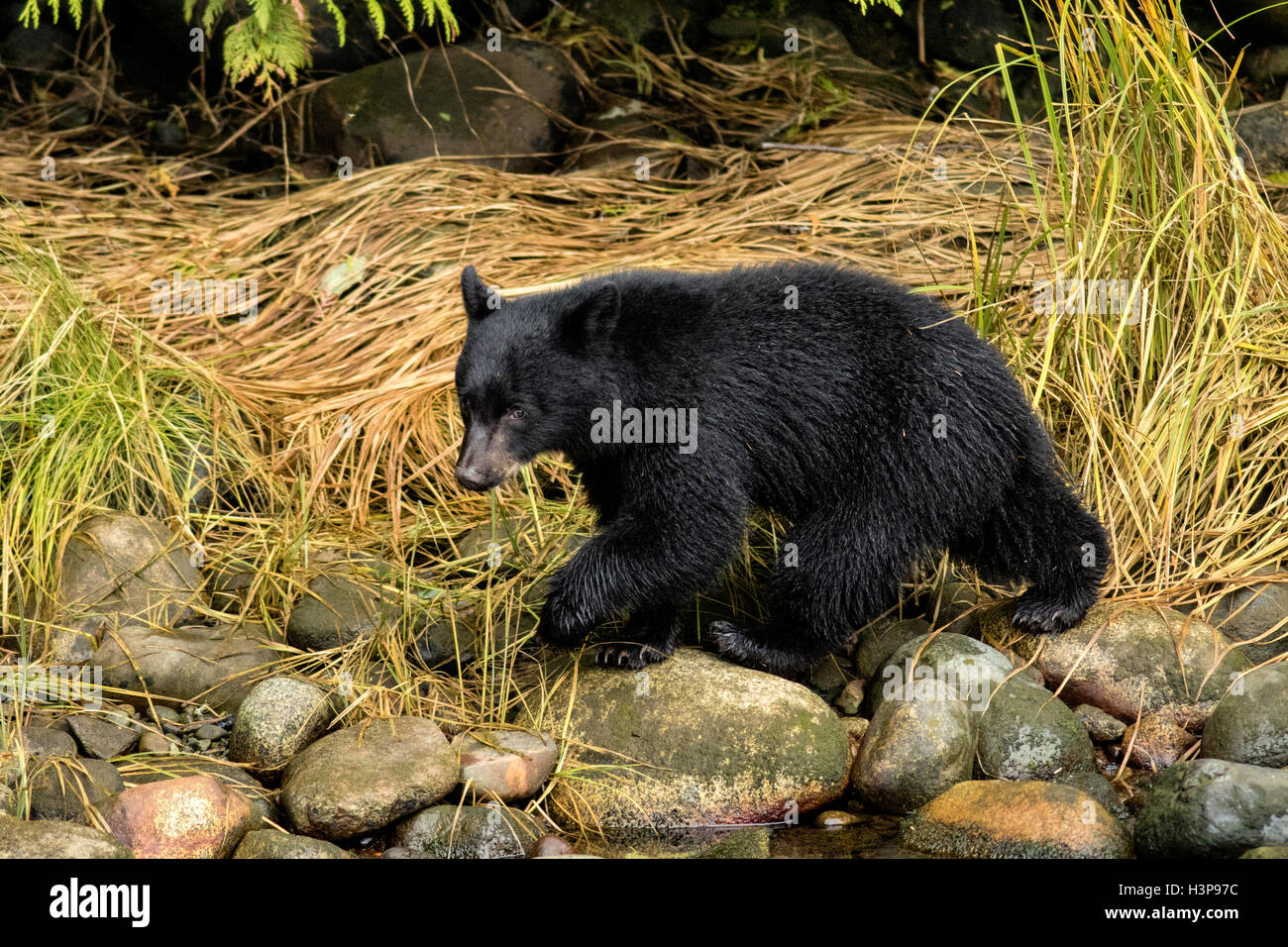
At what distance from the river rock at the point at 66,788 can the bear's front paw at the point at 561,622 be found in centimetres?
145

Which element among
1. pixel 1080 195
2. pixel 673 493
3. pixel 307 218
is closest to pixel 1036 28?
pixel 1080 195

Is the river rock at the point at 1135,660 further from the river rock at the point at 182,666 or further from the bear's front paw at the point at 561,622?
the river rock at the point at 182,666

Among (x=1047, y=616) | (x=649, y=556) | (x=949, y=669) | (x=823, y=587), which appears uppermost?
(x=649, y=556)

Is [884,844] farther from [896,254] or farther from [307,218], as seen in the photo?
[307,218]

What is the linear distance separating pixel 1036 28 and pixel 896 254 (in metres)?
2.87

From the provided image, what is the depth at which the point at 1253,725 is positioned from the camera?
13.8 feet

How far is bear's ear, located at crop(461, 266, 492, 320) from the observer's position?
15.2 feet

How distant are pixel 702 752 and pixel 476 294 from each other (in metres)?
1.77

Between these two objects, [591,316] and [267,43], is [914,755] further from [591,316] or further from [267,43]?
[267,43]

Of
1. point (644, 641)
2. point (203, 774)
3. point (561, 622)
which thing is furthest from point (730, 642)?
point (203, 774)


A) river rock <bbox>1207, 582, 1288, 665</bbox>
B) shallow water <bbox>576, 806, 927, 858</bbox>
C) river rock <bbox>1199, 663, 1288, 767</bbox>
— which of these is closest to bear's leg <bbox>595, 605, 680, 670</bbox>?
shallow water <bbox>576, 806, 927, 858</bbox>

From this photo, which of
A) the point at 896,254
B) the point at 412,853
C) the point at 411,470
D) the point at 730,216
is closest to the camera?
the point at 412,853

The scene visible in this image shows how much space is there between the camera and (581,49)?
834 centimetres

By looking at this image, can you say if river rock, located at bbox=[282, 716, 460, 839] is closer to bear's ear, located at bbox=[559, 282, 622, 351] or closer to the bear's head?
the bear's head
